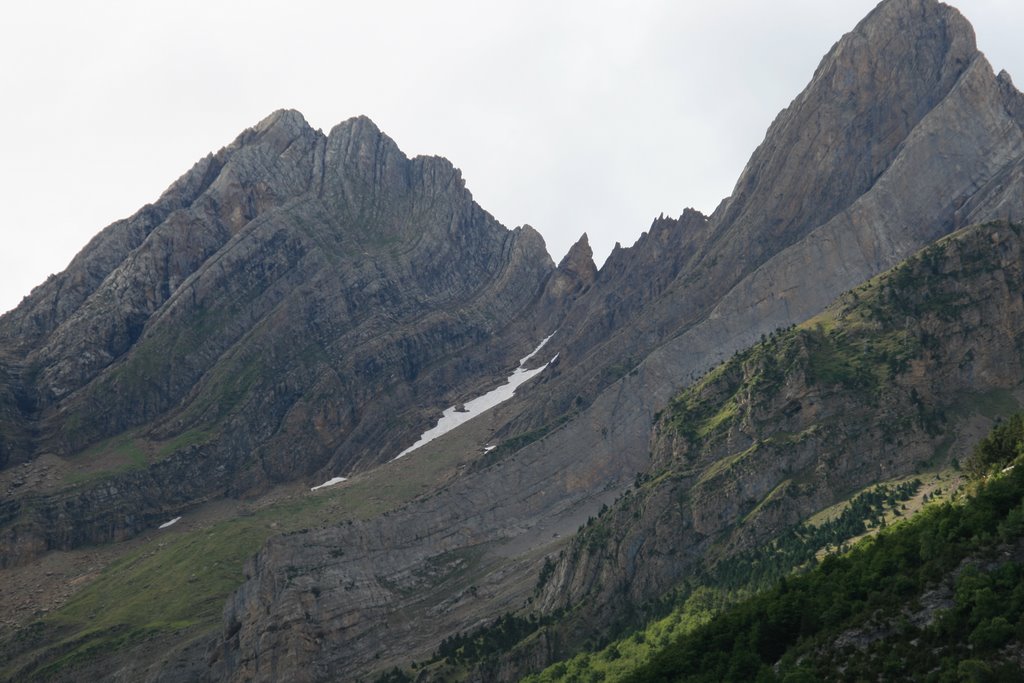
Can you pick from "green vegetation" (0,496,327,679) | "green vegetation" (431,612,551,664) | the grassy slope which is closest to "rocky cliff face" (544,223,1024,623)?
"green vegetation" (431,612,551,664)

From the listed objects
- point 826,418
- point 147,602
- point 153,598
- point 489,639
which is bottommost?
point 489,639

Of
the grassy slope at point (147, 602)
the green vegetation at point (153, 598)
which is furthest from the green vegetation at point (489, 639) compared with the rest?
the grassy slope at point (147, 602)

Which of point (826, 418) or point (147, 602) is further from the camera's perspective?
point (147, 602)

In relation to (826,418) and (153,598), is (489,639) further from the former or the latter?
(153,598)

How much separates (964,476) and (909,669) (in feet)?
167

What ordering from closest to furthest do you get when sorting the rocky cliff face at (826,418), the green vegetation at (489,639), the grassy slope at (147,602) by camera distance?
the rocky cliff face at (826,418) → the green vegetation at (489,639) → the grassy slope at (147,602)

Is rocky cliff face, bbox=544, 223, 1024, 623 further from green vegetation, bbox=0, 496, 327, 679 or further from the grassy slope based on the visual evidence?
green vegetation, bbox=0, 496, 327, 679

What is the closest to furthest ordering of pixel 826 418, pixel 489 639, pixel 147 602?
pixel 489 639
pixel 826 418
pixel 147 602

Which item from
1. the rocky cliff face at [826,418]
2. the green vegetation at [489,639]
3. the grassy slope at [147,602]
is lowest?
the green vegetation at [489,639]

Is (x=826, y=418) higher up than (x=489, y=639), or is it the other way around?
(x=826, y=418)

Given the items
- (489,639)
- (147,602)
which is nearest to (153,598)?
(147,602)

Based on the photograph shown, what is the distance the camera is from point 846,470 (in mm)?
137000

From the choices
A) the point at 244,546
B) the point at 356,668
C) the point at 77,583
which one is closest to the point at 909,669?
the point at 356,668

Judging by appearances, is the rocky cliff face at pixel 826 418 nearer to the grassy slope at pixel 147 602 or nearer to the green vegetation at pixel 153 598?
the grassy slope at pixel 147 602
